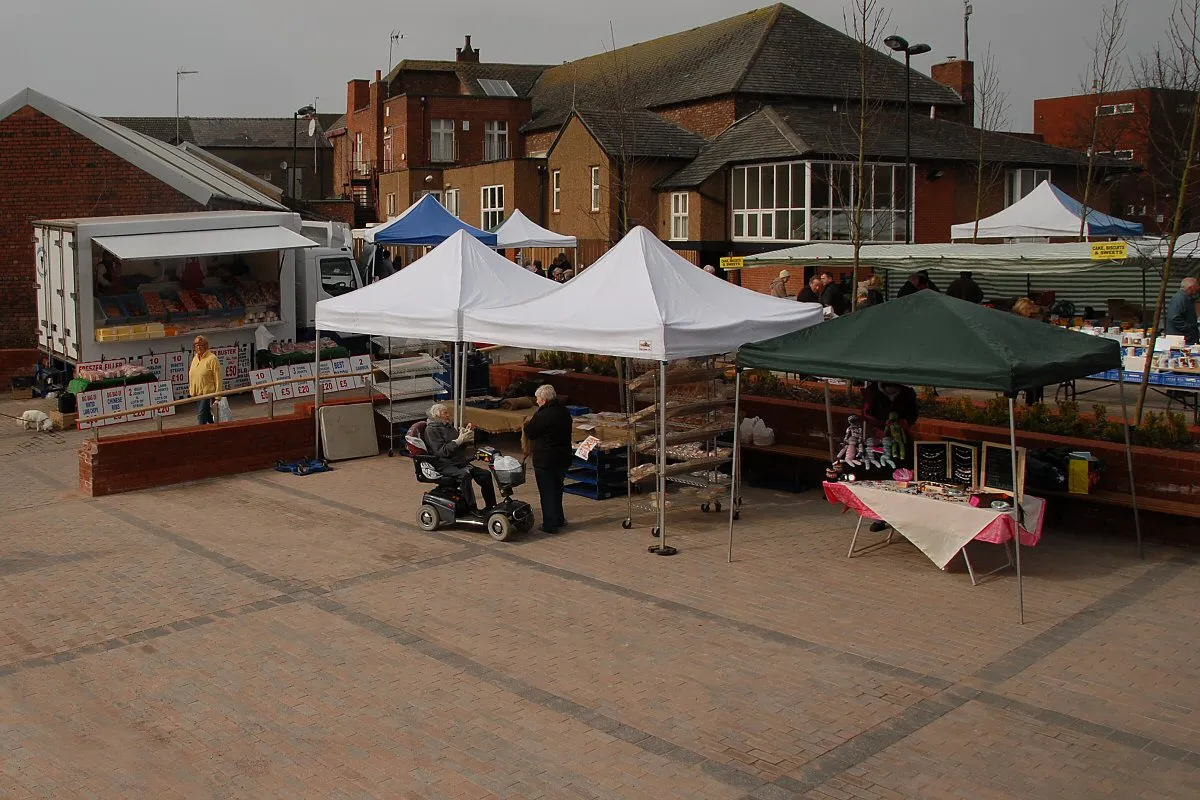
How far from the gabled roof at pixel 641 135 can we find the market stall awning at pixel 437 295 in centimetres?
2489

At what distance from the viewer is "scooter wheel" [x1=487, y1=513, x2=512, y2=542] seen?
1125 cm

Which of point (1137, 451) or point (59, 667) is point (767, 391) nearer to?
point (1137, 451)

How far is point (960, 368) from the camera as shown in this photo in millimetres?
9125

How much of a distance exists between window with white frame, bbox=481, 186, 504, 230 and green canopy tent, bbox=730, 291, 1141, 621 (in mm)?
38255

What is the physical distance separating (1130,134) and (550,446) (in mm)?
44555

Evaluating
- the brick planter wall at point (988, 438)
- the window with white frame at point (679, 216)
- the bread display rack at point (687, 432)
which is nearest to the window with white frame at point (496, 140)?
the window with white frame at point (679, 216)

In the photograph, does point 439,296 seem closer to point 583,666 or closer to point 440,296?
point 440,296

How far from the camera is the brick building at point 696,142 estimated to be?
34.8 metres

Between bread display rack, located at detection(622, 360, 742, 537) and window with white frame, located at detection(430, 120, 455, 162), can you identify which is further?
window with white frame, located at detection(430, 120, 455, 162)

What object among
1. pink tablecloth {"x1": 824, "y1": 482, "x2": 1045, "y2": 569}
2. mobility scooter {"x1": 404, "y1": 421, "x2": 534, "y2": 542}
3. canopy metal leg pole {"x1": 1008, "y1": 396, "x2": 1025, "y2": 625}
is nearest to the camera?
canopy metal leg pole {"x1": 1008, "y1": 396, "x2": 1025, "y2": 625}

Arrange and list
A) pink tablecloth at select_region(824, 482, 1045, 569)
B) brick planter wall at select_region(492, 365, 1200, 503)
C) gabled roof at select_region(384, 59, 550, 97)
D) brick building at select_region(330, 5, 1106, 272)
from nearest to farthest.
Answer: pink tablecloth at select_region(824, 482, 1045, 569), brick planter wall at select_region(492, 365, 1200, 503), brick building at select_region(330, 5, 1106, 272), gabled roof at select_region(384, 59, 550, 97)

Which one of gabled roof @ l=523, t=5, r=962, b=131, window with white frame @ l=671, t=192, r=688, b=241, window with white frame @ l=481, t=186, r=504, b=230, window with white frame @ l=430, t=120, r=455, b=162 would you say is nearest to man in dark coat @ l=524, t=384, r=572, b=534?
window with white frame @ l=671, t=192, r=688, b=241

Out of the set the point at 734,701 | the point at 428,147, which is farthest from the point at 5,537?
the point at 428,147

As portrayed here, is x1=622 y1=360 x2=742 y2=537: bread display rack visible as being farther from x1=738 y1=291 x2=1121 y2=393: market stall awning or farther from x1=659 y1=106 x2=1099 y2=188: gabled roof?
x1=659 y1=106 x2=1099 y2=188: gabled roof
